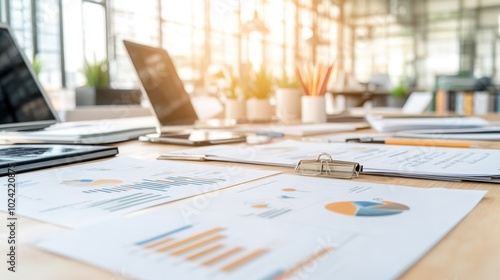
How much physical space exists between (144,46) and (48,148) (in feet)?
2.44

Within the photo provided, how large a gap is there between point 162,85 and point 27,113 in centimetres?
39

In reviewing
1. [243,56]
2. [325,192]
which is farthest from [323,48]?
[325,192]

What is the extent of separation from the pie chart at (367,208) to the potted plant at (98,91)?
161 inches

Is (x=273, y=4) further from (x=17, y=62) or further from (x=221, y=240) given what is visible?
(x=221, y=240)

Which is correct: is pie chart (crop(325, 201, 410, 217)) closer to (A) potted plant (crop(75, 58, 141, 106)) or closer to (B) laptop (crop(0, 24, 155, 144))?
(B) laptop (crop(0, 24, 155, 144))

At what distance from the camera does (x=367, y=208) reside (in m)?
0.35

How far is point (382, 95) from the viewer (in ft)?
20.0

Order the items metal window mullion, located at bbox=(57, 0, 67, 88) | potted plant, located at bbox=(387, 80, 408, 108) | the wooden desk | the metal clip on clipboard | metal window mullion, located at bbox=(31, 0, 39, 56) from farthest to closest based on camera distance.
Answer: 1. potted plant, located at bbox=(387, 80, 408, 108)
2. metal window mullion, located at bbox=(57, 0, 67, 88)
3. metal window mullion, located at bbox=(31, 0, 39, 56)
4. the metal clip on clipboard
5. the wooden desk

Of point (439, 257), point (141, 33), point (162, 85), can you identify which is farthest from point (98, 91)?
point (439, 257)

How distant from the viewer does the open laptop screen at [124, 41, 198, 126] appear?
1227mm

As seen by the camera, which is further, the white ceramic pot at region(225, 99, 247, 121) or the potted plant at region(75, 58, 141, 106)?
the potted plant at region(75, 58, 141, 106)

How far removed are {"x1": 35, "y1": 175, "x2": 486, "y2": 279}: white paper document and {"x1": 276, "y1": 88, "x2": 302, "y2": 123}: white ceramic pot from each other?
1.21 meters

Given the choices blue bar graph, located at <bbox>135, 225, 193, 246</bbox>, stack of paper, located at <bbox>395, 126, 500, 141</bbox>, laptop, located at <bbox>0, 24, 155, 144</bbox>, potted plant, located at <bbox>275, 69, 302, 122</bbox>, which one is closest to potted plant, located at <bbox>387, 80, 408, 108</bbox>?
potted plant, located at <bbox>275, 69, 302, 122</bbox>

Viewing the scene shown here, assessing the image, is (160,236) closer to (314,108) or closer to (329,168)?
(329,168)
